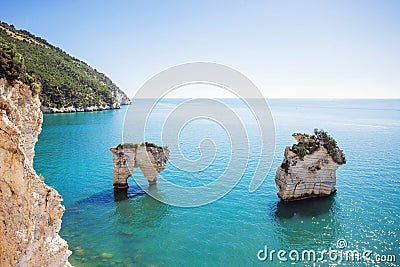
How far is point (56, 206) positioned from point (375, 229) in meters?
26.7

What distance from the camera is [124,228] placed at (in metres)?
24.6

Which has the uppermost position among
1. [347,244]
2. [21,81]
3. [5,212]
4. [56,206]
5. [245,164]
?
[21,81]

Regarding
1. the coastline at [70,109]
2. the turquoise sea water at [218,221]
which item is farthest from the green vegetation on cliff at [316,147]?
the coastline at [70,109]

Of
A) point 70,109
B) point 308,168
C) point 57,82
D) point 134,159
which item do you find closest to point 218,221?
point 308,168

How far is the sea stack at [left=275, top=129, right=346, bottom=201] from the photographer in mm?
29984

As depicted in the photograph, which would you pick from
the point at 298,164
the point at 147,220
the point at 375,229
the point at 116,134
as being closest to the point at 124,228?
the point at 147,220

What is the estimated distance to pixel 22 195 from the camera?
10.5 meters

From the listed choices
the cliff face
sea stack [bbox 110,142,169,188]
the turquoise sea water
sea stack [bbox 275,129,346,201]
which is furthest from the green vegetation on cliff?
the cliff face

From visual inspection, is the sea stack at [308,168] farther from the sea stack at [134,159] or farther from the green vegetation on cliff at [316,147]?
the sea stack at [134,159]

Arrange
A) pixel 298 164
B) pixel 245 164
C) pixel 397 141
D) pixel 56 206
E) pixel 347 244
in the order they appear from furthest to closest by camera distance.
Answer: pixel 397 141 → pixel 245 164 → pixel 298 164 → pixel 347 244 → pixel 56 206

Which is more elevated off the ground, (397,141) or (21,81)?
(21,81)

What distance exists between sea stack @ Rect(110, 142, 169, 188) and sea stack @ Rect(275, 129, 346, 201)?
14.5m

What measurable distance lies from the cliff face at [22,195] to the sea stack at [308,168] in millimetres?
23786

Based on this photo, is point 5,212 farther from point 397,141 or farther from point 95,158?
point 397,141
